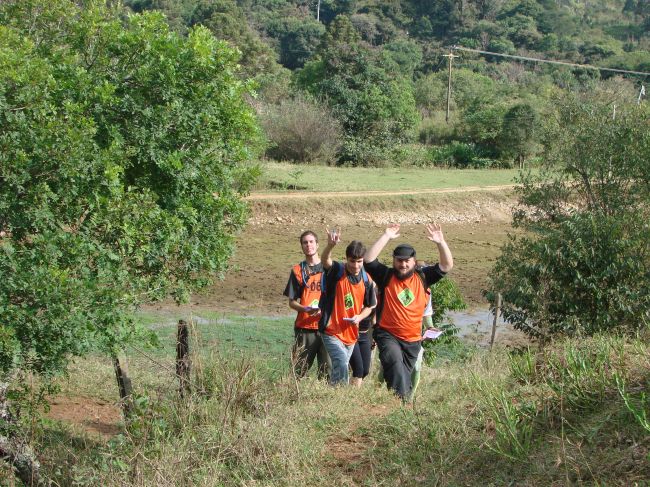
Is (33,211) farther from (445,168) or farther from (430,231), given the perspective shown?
(445,168)

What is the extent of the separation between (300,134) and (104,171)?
95.6ft

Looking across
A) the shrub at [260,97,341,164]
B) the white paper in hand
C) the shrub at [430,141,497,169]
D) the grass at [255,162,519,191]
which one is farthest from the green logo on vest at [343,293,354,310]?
the shrub at [430,141,497,169]

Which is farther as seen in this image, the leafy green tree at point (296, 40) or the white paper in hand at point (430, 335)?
the leafy green tree at point (296, 40)

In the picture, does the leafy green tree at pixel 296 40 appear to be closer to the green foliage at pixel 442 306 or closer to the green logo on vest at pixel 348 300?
the green foliage at pixel 442 306

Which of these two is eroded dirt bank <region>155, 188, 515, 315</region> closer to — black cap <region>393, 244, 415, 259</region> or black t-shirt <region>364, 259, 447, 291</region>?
black t-shirt <region>364, 259, 447, 291</region>

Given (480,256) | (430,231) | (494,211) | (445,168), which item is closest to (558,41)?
(445,168)

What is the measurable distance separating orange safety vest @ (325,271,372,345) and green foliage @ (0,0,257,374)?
140 centimetres

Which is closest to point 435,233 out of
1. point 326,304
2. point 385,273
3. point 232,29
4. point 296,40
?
point 385,273

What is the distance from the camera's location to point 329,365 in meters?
7.98

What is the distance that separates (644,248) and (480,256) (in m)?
13.8

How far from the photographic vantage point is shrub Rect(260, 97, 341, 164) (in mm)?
35875

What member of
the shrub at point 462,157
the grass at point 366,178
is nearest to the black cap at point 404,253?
the grass at point 366,178

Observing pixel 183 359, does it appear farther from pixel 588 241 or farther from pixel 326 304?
pixel 588 241

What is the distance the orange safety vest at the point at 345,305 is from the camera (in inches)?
309
